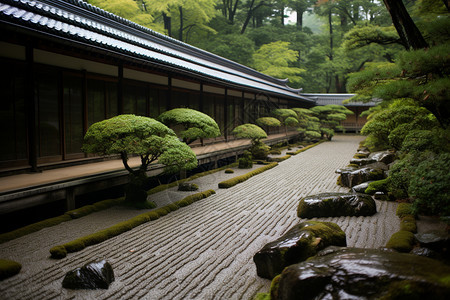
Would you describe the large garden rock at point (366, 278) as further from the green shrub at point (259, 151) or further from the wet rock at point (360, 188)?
the green shrub at point (259, 151)

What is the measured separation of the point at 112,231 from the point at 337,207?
4.77 meters

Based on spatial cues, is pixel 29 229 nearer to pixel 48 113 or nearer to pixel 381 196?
pixel 48 113

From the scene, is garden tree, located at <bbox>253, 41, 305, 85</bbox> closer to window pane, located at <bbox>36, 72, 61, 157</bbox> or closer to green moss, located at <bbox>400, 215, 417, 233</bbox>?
window pane, located at <bbox>36, 72, 61, 157</bbox>

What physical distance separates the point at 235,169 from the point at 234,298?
10110mm

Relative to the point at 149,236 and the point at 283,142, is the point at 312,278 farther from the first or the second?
the point at 283,142

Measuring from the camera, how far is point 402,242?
4621mm

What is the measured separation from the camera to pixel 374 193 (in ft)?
27.8

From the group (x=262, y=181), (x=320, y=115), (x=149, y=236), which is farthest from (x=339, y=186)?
(x=320, y=115)

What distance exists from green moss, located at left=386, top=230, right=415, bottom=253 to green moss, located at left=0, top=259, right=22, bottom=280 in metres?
5.35

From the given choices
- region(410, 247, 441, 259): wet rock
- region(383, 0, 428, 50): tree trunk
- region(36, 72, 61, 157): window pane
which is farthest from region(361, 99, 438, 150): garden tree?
region(36, 72, 61, 157): window pane

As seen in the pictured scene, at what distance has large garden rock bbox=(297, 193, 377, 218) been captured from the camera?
6.82 metres

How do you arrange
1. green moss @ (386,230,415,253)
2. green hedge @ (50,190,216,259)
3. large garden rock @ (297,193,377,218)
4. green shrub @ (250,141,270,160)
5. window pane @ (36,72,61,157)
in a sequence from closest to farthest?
green moss @ (386,230,415,253), green hedge @ (50,190,216,259), large garden rock @ (297,193,377,218), window pane @ (36,72,61,157), green shrub @ (250,141,270,160)

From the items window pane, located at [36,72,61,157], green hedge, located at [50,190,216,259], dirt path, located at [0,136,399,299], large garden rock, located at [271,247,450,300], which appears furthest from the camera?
window pane, located at [36,72,61,157]

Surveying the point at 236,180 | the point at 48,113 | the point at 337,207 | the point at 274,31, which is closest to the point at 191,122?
the point at 236,180
